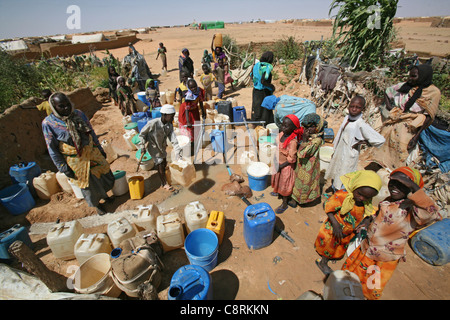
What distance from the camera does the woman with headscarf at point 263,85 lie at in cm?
537

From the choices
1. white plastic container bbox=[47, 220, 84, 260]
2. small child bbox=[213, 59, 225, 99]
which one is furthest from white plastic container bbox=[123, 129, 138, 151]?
small child bbox=[213, 59, 225, 99]

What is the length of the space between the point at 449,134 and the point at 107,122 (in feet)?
31.2

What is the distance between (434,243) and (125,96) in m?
8.35

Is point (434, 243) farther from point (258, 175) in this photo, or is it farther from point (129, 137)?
point (129, 137)

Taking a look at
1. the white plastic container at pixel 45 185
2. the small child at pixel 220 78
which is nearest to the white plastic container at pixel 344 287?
the white plastic container at pixel 45 185

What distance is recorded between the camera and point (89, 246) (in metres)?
2.68

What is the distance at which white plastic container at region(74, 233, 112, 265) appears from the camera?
2.63 metres

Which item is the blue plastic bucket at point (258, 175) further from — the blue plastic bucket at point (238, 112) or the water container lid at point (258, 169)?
the blue plastic bucket at point (238, 112)

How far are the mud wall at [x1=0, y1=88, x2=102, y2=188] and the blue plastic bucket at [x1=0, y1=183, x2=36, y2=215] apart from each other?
33 cm

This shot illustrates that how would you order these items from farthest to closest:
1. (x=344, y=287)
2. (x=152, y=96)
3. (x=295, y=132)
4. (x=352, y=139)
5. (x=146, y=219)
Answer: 1. (x=152, y=96)
2. (x=352, y=139)
3. (x=295, y=132)
4. (x=146, y=219)
5. (x=344, y=287)

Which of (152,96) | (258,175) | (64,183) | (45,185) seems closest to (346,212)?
(258,175)

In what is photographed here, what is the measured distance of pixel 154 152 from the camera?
A: 4082mm

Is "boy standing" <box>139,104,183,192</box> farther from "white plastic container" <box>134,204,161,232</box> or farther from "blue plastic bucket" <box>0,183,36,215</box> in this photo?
"blue plastic bucket" <box>0,183,36,215</box>
